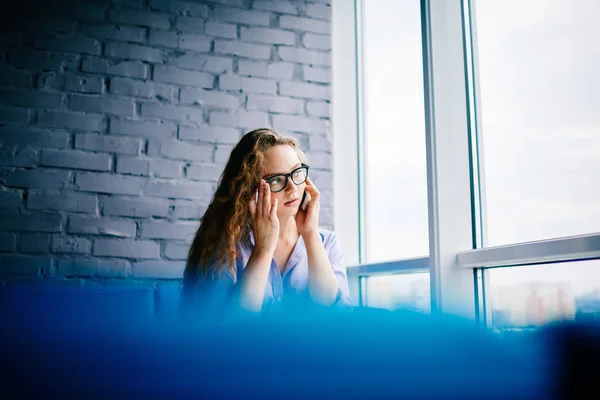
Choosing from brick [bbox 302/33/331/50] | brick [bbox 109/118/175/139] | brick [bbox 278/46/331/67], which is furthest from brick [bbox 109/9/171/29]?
brick [bbox 302/33/331/50]

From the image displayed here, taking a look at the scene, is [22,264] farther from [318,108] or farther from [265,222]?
[318,108]

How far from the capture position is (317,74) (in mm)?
2635

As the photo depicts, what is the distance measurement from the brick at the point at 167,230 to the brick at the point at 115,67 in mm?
696

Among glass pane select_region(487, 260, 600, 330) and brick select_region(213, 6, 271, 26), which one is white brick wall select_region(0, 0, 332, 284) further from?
glass pane select_region(487, 260, 600, 330)

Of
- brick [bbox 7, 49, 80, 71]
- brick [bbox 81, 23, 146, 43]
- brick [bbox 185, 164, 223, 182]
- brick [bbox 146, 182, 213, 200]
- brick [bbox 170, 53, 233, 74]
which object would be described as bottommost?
brick [bbox 146, 182, 213, 200]

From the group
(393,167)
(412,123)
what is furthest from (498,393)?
(393,167)

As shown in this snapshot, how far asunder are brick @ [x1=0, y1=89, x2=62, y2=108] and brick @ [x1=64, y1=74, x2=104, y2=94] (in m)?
0.07

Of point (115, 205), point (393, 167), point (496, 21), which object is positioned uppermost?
point (496, 21)

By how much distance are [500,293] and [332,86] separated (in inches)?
59.2

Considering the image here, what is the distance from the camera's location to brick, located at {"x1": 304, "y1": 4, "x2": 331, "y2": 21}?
2676 mm

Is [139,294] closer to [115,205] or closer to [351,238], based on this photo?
[115,205]

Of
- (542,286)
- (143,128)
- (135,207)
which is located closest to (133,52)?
(143,128)

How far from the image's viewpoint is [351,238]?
8.72ft

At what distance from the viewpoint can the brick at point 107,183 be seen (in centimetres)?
225
